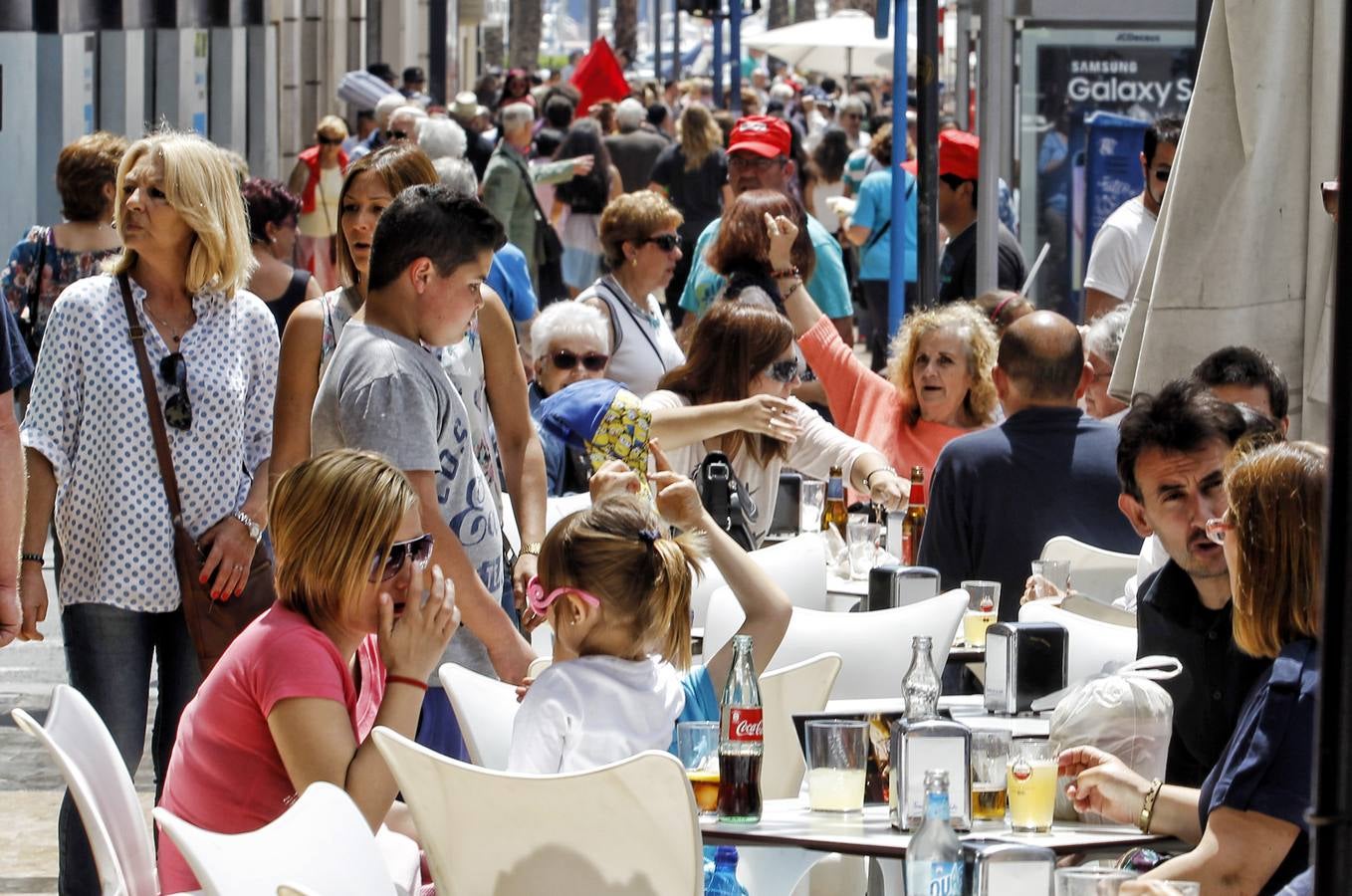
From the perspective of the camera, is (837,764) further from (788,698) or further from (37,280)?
(37,280)

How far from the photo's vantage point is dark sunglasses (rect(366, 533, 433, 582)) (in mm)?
3910

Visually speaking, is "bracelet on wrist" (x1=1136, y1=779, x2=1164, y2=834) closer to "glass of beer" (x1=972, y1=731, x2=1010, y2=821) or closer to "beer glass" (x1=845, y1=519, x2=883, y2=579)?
"glass of beer" (x1=972, y1=731, x2=1010, y2=821)

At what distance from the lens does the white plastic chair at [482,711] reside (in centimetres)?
435

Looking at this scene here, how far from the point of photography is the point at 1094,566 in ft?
20.1

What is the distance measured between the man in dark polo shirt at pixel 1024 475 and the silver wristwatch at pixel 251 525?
6.57ft

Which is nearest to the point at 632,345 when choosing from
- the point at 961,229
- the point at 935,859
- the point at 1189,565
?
the point at 961,229

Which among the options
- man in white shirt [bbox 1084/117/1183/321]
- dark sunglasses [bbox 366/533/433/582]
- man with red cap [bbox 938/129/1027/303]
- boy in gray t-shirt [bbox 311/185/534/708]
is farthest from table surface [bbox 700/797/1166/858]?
man with red cap [bbox 938/129/1027/303]

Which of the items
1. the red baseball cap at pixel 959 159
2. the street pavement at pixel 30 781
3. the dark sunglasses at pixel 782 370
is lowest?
the street pavement at pixel 30 781

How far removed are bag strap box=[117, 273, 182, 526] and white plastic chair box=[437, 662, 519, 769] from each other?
3.05ft

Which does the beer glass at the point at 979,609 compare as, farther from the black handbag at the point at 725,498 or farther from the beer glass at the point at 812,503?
the beer glass at the point at 812,503

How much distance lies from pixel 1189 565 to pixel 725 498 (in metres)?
2.34

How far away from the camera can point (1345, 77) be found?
6.14 ft

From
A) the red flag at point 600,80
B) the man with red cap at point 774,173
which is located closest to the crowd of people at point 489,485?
the man with red cap at point 774,173

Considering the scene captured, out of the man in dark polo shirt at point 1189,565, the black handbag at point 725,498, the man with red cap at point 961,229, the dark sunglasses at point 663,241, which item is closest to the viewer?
the man in dark polo shirt at point 1189,565
